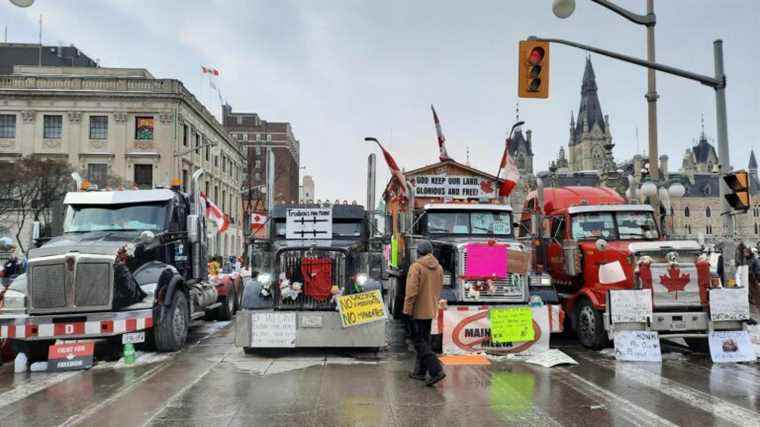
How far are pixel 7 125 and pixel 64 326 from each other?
163ft

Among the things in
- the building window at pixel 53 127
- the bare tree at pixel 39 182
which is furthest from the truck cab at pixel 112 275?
the building window at pixel 53 127

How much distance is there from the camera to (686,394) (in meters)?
7.46

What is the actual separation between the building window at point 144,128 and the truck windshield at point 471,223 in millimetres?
43796

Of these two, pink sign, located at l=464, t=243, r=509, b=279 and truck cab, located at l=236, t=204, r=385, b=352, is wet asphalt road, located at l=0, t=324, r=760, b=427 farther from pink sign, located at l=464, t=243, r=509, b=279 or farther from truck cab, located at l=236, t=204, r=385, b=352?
pink sign, located at l=464, t=243, r=509, b=279

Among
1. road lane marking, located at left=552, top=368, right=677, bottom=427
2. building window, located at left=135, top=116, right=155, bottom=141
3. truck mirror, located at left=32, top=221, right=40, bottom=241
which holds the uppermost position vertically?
building window, located at left=135, top=116, right=155, bottom=141

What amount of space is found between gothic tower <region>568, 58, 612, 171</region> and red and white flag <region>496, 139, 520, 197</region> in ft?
409

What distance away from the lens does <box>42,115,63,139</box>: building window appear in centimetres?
5047

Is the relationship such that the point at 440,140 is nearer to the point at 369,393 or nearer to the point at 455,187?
the point at 455,187

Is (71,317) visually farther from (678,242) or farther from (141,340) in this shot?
(678,242)

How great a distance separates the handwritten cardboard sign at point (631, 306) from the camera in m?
9.88

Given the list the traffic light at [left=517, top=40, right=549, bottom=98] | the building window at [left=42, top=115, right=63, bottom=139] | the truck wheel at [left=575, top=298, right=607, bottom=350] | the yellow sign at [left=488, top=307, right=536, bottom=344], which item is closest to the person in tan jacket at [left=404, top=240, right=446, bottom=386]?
the yellow sign at [left=488, top=307, right=536, bottom=344]

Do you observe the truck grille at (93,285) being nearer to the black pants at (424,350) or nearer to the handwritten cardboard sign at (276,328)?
the handwritten cardboard sign at (276,328)

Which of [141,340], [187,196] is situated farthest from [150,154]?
[141,340]

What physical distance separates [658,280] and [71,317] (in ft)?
31.3
